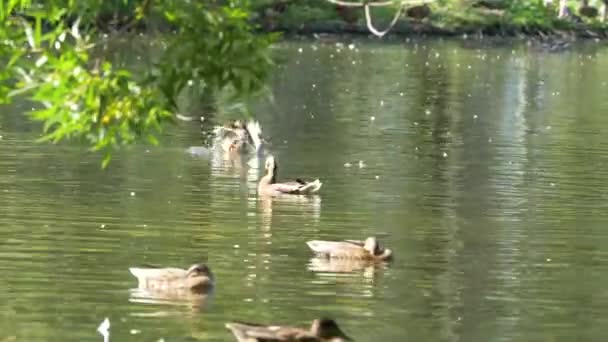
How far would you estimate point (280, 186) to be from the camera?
27344 millimetres

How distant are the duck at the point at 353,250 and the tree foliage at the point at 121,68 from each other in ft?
26.8

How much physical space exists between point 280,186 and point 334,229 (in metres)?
3.58

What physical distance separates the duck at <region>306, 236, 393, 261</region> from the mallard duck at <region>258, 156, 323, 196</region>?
563 cm

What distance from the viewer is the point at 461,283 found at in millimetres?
19953

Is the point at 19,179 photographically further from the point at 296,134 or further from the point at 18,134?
the point at 296,134

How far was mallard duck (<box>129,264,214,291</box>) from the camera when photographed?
18547 mm

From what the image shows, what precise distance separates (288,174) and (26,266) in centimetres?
1099

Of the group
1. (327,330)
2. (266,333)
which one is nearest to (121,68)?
(266,333)

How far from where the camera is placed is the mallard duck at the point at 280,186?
88.8ft

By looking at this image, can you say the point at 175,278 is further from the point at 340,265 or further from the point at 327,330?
the point at 327,330

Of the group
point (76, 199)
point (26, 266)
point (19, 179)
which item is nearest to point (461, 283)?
point (26, 266)

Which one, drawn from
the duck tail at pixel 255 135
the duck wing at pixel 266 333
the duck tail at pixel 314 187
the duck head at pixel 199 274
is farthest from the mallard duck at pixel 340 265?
the duck tail at pixel 255 135

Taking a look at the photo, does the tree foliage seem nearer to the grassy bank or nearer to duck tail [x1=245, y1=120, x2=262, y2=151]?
duck tail [x1=245, y1=120, x2=262, y2=151]

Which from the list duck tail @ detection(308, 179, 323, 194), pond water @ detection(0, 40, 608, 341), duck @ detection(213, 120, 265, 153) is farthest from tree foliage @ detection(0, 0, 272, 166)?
duck @ detection(213, 120, 265, 153)
